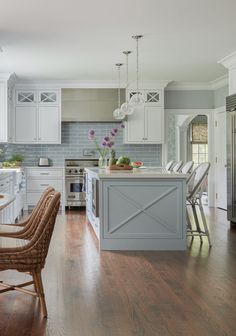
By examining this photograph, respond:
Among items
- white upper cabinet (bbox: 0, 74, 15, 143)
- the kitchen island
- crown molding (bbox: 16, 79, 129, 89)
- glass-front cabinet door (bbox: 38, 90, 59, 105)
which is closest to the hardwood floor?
the kitchen island

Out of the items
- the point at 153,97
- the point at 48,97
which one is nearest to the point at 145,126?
the point at 153,97

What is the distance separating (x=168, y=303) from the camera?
335 cm

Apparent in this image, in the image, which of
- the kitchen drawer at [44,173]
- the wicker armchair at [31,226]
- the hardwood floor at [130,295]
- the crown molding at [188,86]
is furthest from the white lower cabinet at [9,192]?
the crown molding at [188,86]

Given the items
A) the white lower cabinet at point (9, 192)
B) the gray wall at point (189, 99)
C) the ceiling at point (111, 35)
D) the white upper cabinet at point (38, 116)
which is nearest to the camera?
the ceiling at point (111, 35)

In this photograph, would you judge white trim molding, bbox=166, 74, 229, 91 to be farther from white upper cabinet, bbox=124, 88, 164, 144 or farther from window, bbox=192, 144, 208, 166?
window, bbox=192, 144, 208, 166

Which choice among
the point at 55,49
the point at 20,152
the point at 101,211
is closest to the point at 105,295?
the point at 101,211

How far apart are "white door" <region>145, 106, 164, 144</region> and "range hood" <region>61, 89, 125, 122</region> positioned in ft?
2.17

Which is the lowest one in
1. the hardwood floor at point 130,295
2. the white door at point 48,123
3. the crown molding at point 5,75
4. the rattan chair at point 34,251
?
the hardwood floor at point 130,295

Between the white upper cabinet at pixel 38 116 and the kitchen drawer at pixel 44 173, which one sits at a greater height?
the white upper cabinet at pixel 38 116

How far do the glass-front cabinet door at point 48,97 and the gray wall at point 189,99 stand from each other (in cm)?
219

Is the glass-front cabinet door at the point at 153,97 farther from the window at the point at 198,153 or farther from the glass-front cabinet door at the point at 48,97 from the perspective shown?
the window at the point at 198,153

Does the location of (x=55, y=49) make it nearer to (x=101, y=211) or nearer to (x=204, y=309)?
(x=101, y=211)

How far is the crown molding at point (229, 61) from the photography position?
23.4ft

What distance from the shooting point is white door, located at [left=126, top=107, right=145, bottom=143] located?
9406 mm
